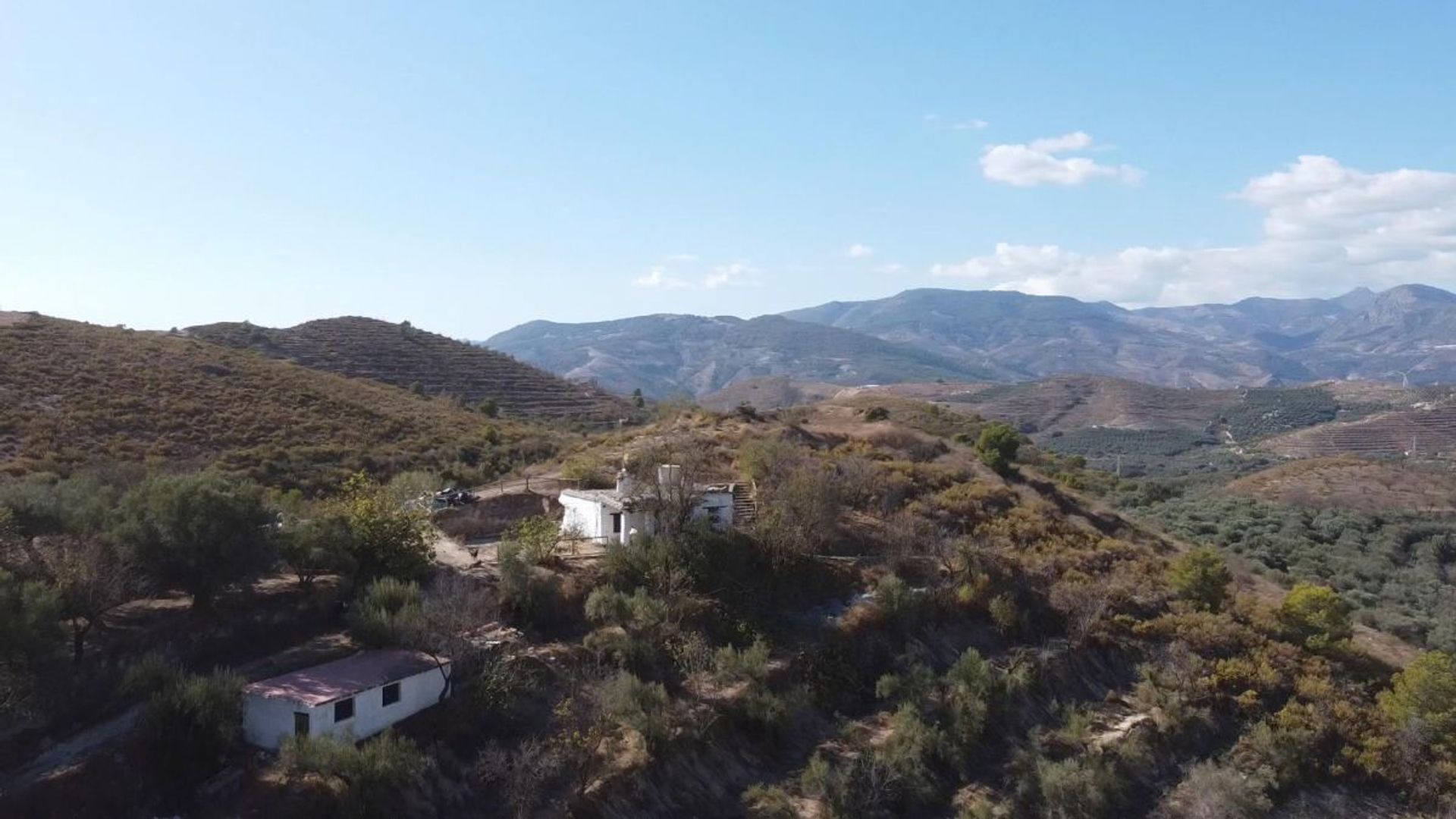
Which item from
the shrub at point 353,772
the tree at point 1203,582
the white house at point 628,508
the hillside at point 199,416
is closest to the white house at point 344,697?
the shrub at point 353,772

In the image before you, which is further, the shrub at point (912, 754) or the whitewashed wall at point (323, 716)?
the shrub at point (912, 754)

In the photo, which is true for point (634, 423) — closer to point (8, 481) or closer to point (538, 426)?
point (538, 426)

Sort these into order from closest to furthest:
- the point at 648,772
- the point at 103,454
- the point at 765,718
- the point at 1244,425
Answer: the point at 648,772, the point at 765,718, the point at 103,454, the point at 1244,425

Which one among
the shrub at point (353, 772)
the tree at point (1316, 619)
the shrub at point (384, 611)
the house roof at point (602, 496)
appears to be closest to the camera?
the shrub at point (353, 772)

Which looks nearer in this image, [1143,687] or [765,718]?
[765,718]

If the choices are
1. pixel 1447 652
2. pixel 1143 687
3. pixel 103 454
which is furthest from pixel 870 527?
pixel 103 454

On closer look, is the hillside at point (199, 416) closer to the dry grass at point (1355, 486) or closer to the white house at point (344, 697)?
the white house at point (344, 697)
